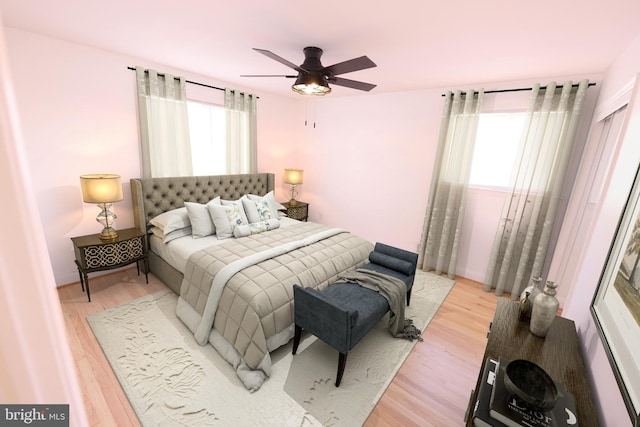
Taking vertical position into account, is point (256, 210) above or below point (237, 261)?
above

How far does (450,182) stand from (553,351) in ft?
8.24

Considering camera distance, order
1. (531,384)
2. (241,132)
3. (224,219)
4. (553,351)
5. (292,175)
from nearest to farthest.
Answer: (531,384) → (553,351) → (224,219) → (241,132) → (292,175)

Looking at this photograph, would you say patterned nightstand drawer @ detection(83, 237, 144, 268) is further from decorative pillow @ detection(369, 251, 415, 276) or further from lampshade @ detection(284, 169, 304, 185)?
decorative pillow @ detection(369, 251, 415, 276)

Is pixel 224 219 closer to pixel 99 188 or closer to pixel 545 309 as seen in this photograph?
pixel 99 188

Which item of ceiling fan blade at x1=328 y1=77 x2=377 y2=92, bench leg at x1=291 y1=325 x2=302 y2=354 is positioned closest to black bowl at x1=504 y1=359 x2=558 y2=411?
bench leg at x1=291 y1=325 x2=302 y2=354

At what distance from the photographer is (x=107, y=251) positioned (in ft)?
9.14

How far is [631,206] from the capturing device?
48.7 inches

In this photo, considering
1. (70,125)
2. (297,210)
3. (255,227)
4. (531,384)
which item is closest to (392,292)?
(531,384)

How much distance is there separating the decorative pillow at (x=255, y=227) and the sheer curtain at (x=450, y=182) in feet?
6.81

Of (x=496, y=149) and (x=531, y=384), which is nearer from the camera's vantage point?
(x=531, y=384)

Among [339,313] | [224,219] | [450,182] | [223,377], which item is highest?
[450,182]

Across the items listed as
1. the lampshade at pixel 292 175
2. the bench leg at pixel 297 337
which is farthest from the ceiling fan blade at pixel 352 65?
the lampshade at pixel 292 175

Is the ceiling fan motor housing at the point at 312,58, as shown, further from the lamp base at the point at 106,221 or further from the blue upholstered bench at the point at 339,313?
the lamp base at the point at 106,221

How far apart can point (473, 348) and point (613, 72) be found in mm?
2667
